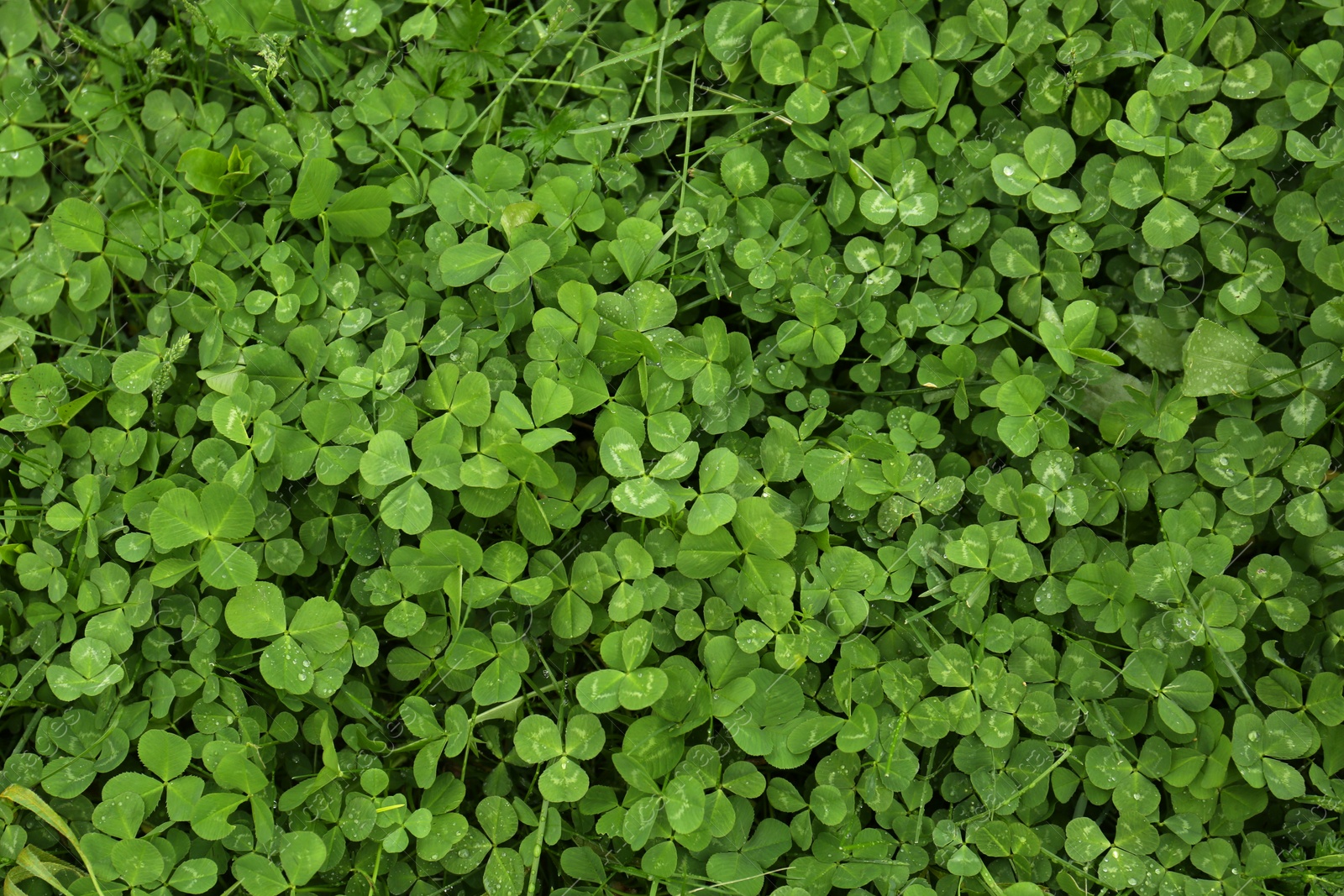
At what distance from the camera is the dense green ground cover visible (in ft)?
7.24

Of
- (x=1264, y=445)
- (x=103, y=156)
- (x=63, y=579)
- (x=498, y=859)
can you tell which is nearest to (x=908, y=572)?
(x=1264, y=445)

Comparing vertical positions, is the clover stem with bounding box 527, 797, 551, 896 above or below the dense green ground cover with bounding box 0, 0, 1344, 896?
below

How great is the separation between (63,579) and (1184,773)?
106 inches

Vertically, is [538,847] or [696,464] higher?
[696,464]

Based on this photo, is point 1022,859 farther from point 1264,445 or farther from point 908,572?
point 1264,445

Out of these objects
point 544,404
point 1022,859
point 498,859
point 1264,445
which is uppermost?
point 544,404

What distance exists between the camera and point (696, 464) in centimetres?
227

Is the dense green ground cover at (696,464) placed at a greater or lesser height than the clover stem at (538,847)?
greater

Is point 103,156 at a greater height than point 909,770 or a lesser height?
greater

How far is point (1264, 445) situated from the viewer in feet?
7.70

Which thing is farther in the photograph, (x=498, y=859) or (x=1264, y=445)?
(x=1264, y=445)

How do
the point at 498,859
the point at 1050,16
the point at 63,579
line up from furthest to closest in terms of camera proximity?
the point at 1050,16 < the point at 63,579 < the point at 498,859

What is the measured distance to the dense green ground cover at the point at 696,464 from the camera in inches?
86.9

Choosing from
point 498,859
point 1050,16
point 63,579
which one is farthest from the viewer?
point 1050,16
